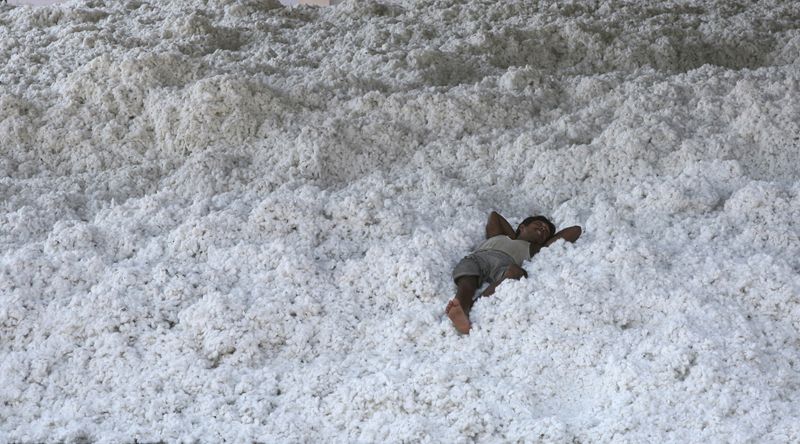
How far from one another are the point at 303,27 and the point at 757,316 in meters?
2.83

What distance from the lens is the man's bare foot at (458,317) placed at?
89.5 inches

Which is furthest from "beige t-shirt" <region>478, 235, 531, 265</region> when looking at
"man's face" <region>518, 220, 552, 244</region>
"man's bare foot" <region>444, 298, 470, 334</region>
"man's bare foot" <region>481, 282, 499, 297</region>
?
"man's bare foot" <region>444, 298, 470, 334</region>

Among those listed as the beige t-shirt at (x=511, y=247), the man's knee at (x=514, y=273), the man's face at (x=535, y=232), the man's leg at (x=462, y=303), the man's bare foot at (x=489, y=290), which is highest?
the man's leg at (x=462, y=303)

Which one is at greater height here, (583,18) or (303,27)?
(303,27)

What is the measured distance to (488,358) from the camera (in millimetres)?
2209

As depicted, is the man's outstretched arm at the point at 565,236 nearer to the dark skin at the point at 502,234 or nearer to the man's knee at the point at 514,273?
the dark skin at the point at 502,234

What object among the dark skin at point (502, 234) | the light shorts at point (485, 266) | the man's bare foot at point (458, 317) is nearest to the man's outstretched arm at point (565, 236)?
the dark skin at point (502, 234)

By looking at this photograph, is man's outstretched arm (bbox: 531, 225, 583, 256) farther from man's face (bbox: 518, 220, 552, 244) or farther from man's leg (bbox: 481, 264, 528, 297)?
man's leg (bbox: 481, 264, 528, 297)

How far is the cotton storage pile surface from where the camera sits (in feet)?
6.78

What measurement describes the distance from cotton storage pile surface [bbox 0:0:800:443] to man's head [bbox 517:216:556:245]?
12 centimetres

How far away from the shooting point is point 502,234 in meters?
2.63

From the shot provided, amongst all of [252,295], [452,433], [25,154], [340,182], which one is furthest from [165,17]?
[452,433]

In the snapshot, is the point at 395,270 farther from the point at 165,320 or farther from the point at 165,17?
the point at 165,17

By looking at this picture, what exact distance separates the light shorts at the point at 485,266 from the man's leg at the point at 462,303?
0.7 inches
